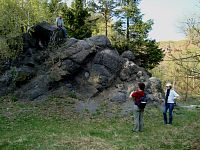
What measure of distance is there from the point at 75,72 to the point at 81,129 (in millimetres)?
9814

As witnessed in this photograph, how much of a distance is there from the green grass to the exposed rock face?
7.01ft

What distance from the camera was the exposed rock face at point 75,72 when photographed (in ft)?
82.0

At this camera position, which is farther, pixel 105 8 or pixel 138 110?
pixel 105 8

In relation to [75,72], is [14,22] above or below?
above

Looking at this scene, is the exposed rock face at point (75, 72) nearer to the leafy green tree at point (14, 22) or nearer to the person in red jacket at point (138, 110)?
the leafy green tree at point (14, 22)

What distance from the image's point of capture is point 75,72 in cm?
2603

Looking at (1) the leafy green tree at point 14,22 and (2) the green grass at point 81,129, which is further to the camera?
(1) the leafy green tree at point 14,22

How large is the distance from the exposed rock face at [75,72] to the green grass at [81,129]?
214 centimetres

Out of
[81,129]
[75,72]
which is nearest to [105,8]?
[75,72]

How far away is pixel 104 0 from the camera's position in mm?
35219

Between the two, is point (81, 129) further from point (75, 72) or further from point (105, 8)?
point (105, 8)

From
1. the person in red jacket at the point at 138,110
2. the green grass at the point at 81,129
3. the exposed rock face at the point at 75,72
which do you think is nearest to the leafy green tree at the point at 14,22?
the exposed rock face at the point at 75,72

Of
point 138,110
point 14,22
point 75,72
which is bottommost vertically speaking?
point 138,110

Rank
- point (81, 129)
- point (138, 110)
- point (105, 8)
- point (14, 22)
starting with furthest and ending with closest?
point (105, 8), point (14, 22), point (81, 129), point (138, 110)
